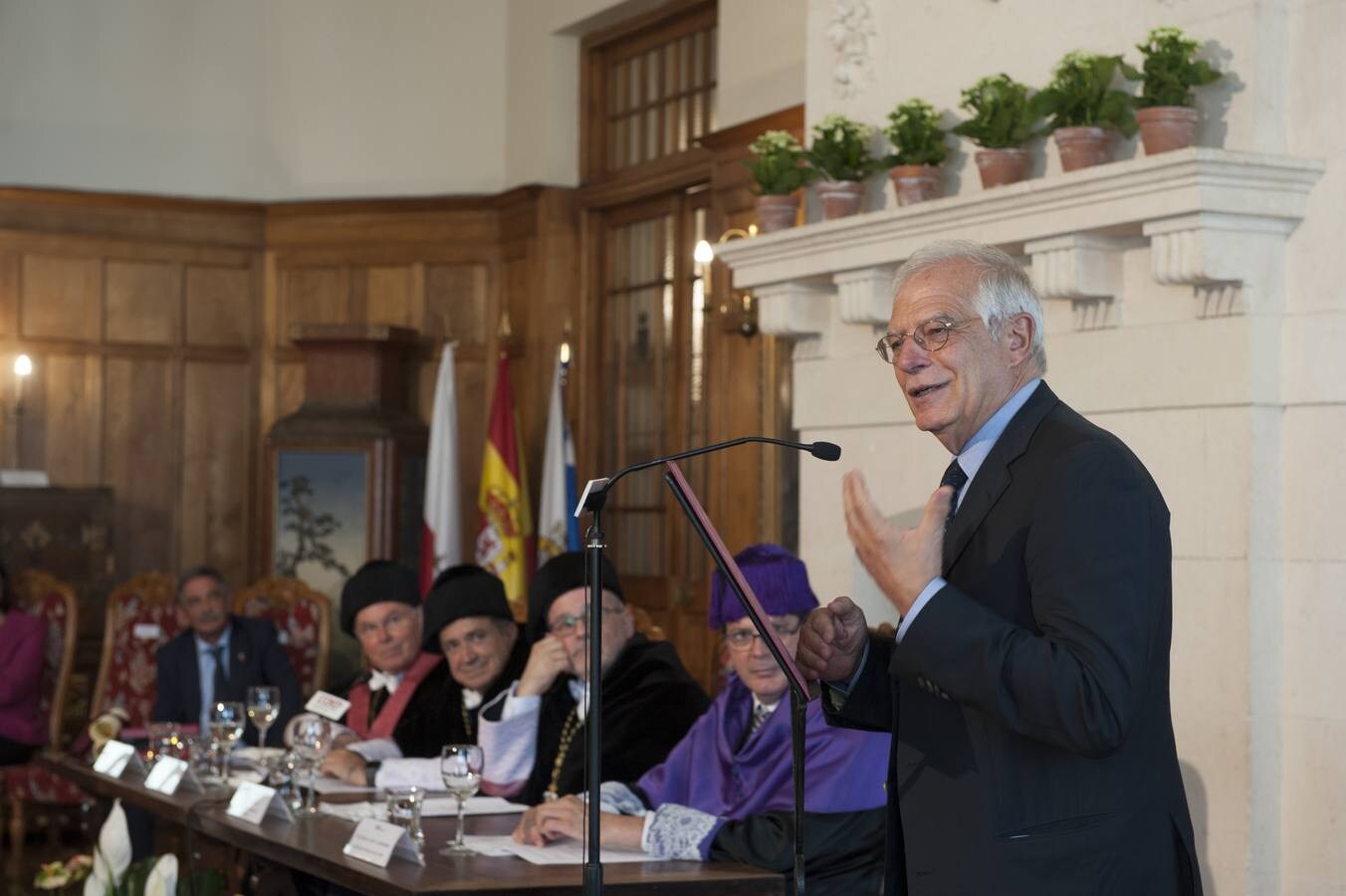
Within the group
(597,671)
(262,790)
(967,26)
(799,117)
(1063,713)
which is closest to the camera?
(1063,713)

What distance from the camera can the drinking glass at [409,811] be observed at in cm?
353

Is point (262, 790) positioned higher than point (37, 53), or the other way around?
point (37, 53)

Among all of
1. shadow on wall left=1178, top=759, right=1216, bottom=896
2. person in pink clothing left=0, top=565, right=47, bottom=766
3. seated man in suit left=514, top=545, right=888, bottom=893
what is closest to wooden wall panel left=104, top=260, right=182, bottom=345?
person in pink clothing left=0, top=565, right=47, bottom=766

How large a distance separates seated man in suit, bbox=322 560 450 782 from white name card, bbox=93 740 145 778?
0.62m

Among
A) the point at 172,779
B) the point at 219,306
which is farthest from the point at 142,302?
the point at 172,779

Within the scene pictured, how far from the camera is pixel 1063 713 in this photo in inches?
73.7

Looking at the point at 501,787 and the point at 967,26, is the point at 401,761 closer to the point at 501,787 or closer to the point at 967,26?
the point at 501,787

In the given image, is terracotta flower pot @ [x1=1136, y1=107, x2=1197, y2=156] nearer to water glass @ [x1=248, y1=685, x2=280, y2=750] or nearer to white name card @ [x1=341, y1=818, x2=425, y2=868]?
white name card @ [x1=341, y1=818, x2=425, y2=868]

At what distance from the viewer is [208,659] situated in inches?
264

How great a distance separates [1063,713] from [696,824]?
1.73 m

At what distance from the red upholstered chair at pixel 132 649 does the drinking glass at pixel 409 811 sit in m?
3.87

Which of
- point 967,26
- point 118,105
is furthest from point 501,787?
point 118,105

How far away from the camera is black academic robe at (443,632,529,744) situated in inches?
199

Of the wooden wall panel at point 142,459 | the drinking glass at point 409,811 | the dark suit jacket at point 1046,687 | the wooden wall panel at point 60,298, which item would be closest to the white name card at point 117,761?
the drinking glass at point 409,811
